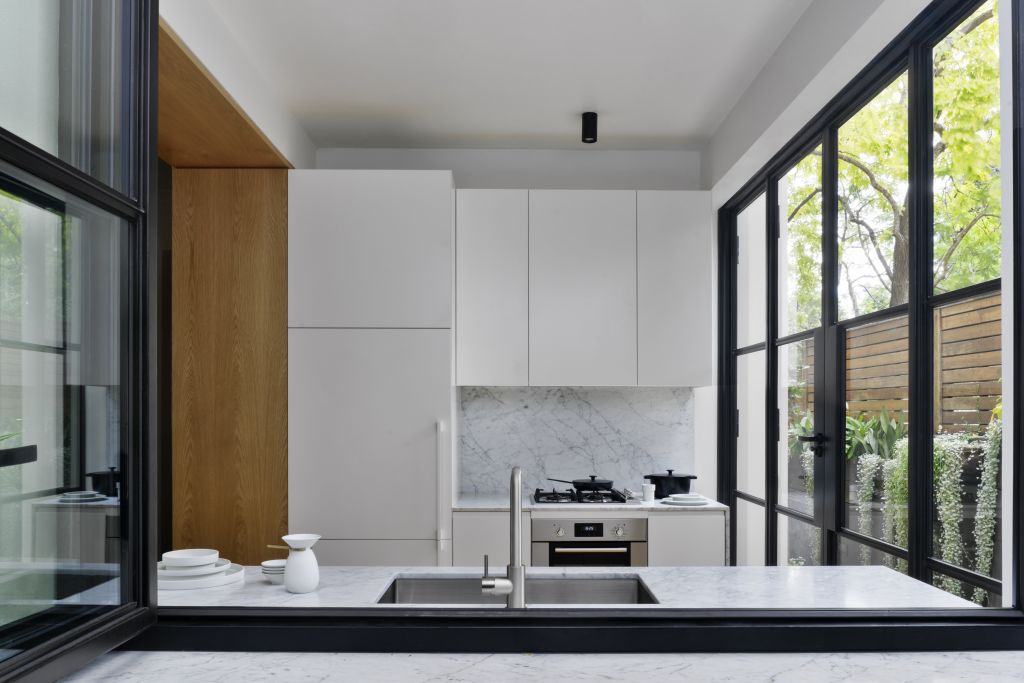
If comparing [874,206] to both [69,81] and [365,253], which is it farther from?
[69,81]

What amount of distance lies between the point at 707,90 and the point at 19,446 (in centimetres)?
297

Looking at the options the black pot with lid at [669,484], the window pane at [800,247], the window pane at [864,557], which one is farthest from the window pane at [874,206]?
the black pot with lid at [669,484]

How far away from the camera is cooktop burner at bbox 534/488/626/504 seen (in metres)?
3.83

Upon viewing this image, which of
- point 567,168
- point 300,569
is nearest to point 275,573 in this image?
point 300,569

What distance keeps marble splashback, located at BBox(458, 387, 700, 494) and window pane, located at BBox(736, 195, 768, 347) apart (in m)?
0.53

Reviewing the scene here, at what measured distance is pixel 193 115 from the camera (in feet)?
9.79

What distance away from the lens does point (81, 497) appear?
53.6 inches

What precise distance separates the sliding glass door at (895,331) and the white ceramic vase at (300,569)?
59.4 inches

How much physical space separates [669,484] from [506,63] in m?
2.04

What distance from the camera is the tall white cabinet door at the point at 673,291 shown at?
398 cm

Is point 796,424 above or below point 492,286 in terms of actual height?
below

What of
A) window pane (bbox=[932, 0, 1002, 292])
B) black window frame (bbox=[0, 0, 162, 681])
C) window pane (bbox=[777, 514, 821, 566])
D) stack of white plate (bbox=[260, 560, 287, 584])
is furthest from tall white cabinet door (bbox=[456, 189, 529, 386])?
black window frame (bbox=[0, 0, 162, 681])

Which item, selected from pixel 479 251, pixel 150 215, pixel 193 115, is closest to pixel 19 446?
pixel 150 215

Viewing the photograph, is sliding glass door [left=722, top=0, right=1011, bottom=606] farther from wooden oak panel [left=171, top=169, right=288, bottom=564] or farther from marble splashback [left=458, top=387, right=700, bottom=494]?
wooden oak panel [left=171, top=169, right=288, bottom=564]
